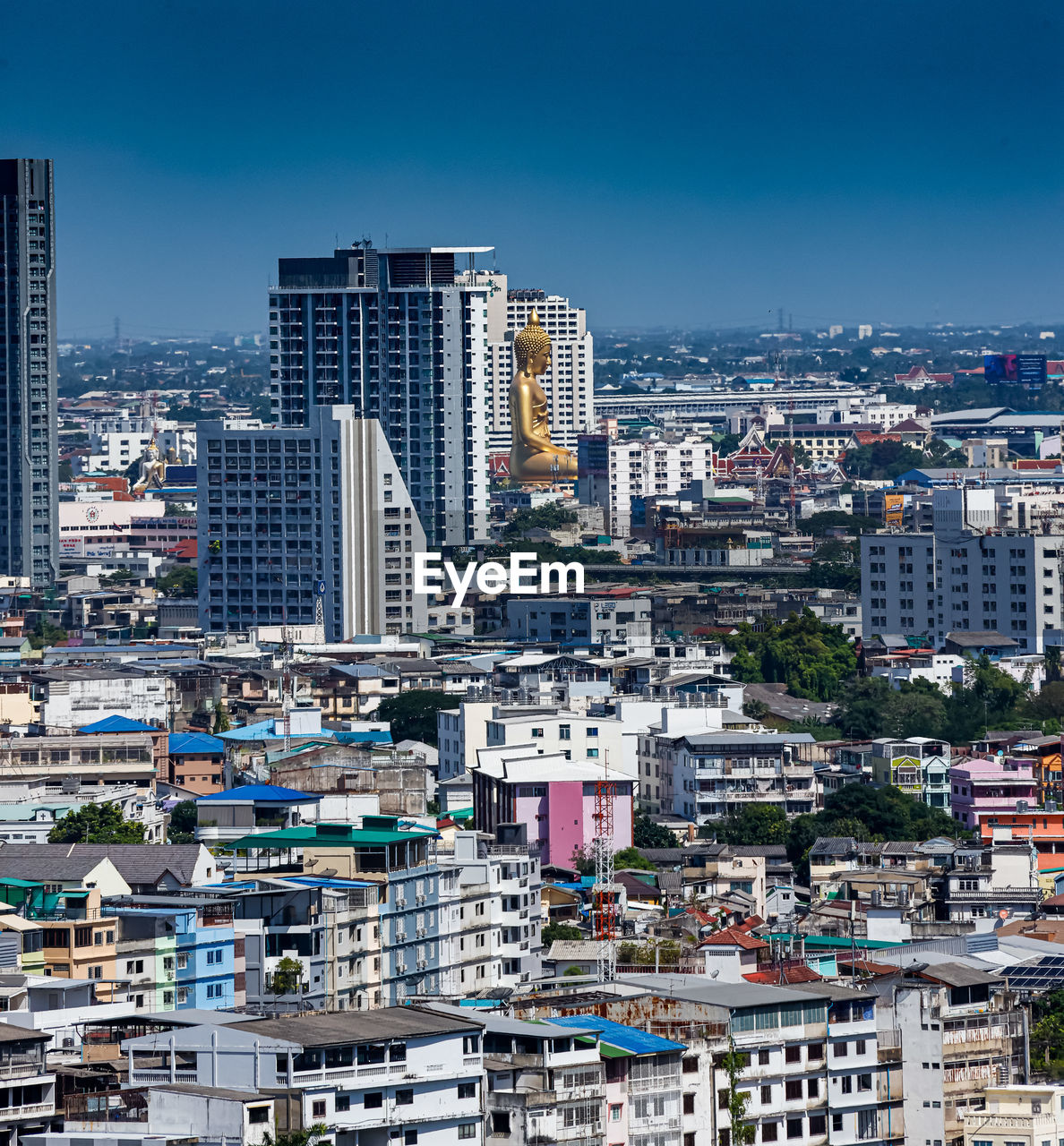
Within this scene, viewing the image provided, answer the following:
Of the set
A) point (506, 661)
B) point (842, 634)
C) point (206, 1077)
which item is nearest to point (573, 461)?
point (842, 634)

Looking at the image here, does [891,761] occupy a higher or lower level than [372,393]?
lower

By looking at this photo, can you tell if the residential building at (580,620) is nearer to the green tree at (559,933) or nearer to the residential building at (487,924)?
the green tree at (559,933)

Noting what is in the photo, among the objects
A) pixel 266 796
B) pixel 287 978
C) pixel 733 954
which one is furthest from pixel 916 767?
pixel 287 978

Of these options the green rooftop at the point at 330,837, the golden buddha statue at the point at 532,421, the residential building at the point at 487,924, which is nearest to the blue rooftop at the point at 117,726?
the green rooftop at the point at 330,837

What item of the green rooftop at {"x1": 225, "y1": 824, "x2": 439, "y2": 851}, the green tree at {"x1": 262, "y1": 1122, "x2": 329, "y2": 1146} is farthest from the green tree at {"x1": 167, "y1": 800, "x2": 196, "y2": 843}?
the green tree at {"x1": 262, "y1": 1122, "x2": 329, "y2": 1146}

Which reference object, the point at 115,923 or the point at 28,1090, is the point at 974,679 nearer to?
the point at 115,923

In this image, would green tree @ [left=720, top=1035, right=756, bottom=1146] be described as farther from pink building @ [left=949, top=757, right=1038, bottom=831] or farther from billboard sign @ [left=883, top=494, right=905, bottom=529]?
billboard sign @ [left=883, top=494, right=905, bottom=529]
